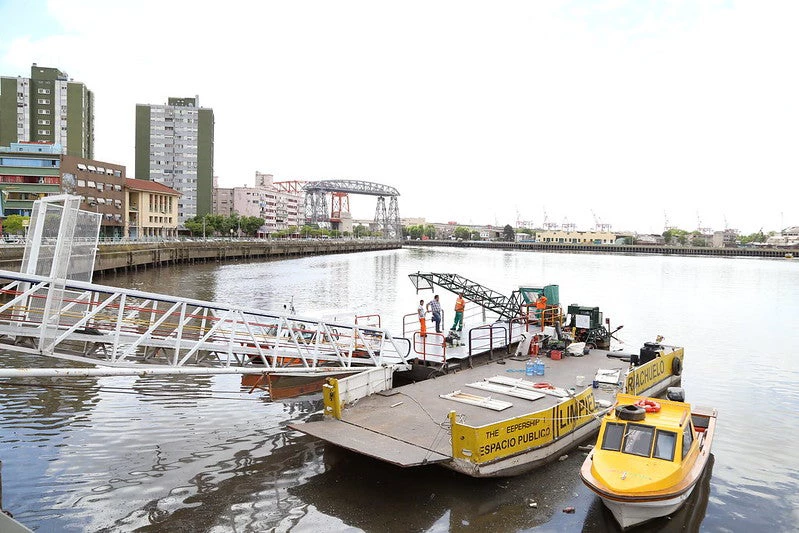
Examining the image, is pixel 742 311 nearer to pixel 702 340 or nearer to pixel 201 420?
pixel 702 340

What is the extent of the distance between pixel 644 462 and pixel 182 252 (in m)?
88.0

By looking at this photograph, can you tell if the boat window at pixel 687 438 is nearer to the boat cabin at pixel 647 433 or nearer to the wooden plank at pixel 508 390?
the boat cabin at pixel 647 433

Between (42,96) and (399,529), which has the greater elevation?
(42,96)

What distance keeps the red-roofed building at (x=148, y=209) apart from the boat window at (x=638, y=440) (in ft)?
307

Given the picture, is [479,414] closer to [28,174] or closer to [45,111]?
[28,174]

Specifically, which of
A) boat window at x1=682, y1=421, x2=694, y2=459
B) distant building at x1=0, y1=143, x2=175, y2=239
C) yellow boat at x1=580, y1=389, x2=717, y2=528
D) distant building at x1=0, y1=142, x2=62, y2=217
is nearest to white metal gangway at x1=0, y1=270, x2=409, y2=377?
yellow boat at x1=580, y1=389, x2=717, y2=528

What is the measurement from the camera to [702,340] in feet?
123

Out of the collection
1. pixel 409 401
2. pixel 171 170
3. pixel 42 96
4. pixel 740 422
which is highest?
pixel 42 96

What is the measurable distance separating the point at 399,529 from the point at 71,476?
25.8 feet

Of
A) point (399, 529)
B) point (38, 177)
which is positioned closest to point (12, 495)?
point (399, 529)

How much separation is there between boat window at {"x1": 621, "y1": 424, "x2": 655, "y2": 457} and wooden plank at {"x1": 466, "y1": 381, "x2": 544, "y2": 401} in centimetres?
403

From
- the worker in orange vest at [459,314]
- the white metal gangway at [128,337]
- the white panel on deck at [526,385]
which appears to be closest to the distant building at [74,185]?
the worker in orange vest at [459,314]

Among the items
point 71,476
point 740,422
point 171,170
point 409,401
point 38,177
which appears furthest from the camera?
point 171,170

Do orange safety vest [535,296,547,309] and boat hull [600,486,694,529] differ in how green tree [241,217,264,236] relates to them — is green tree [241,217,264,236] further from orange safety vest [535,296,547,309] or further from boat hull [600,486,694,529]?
boat hull [600,486,694,529]
